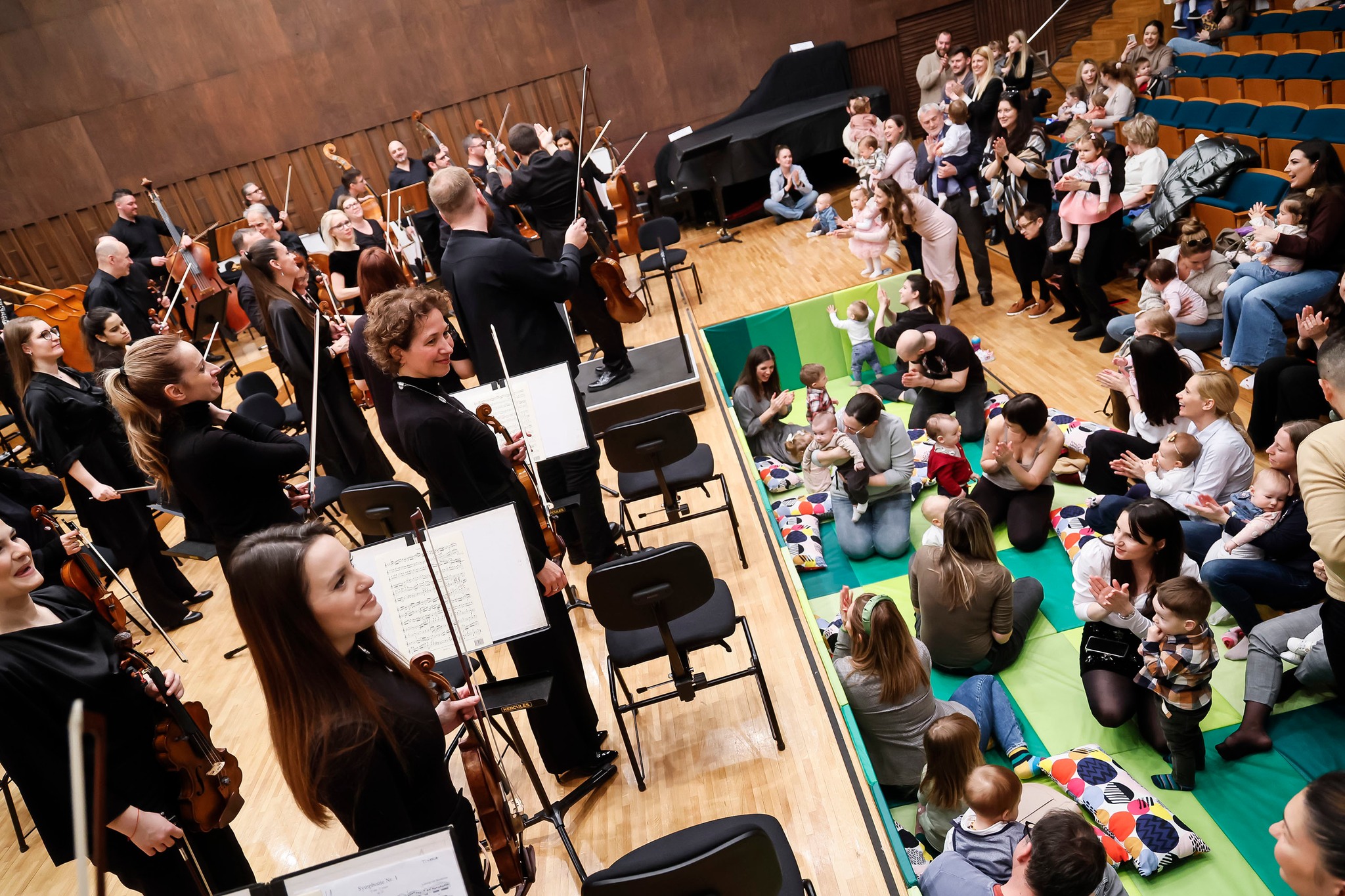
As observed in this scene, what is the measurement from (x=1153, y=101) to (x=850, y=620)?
670 cm

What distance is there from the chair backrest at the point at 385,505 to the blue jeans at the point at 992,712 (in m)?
2.14

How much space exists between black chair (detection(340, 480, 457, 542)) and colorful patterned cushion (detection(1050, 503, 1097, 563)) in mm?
2884

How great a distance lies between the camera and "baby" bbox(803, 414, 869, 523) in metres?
4.62

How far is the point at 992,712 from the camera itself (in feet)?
10.9

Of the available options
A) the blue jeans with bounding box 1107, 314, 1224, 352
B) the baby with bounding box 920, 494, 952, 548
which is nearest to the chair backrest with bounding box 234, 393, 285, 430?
the baby with bounding box 920, 494, 952, 548

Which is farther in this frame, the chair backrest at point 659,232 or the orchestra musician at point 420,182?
the orchestra musician at point 420,182

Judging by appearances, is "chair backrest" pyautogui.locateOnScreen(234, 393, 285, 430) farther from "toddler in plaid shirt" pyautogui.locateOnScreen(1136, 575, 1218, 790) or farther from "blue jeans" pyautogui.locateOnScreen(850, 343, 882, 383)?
"toddler in plaid shirt" pyautogui.locateOnScreen(1136, 575, 1218, 790)

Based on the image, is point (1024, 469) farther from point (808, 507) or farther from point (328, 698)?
point (328, 698)

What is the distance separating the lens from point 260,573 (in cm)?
154

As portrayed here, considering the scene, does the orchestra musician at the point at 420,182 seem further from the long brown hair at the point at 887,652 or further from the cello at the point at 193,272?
the long brown hair at the point at 887,652

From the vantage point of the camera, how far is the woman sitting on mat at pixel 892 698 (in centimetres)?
293

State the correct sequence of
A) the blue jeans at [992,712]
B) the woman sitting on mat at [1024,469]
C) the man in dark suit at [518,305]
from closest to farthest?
the blue jeans at [992,712] < the man in dark suit at [518,305] < the woman sitting on mat at [1024,469]

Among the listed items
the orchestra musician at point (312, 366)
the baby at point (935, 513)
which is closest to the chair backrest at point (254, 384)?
the orchestra musician at point (312, 366)

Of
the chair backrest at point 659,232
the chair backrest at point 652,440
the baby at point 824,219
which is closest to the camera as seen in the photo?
the chair backrest at point 652,440
